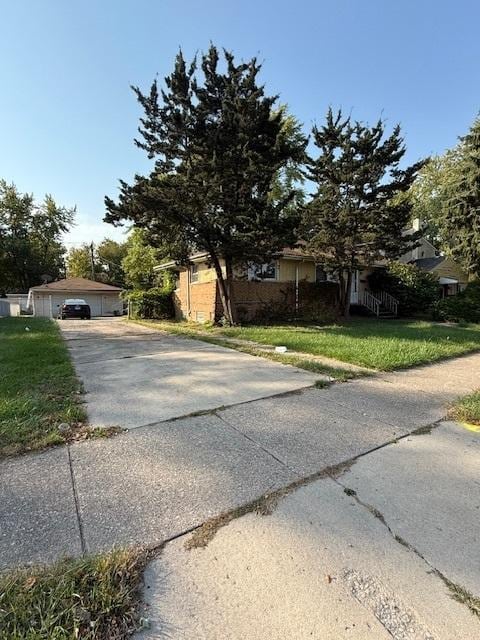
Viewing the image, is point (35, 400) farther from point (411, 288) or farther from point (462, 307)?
point (411, 288)

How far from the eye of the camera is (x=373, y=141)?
41.0ft

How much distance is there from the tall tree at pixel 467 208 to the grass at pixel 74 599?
17934 millimetres

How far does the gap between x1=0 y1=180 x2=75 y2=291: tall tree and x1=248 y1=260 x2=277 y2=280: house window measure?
3142cm

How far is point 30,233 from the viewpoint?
39562 mm

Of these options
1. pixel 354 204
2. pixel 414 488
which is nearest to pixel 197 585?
pixel 414 488

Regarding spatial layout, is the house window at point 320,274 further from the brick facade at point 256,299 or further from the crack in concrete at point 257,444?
the crack in concrete at point 257,444

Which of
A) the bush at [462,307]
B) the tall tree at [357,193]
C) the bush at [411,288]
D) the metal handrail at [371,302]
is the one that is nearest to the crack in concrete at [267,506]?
the tall tree at [357,193]

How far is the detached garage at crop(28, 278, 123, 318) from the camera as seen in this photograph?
27969mm

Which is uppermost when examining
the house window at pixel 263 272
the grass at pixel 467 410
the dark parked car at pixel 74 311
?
the house window at pixel 263 272

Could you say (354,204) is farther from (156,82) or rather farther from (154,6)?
(154,6)

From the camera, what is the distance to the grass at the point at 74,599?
1.25 m

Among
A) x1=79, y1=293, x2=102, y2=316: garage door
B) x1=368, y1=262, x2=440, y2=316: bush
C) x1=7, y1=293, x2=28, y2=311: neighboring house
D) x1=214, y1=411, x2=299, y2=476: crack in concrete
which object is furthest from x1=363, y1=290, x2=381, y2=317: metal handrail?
x1=7, y1=293, x2=28, y2=311: neighboring house

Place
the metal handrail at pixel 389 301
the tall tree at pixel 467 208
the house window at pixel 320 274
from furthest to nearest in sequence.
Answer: the metal handrail at pixel 389 301 < the house window at pixel 320 274 < the tall tree at pixel 467 208

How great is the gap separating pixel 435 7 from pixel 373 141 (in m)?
4.87
